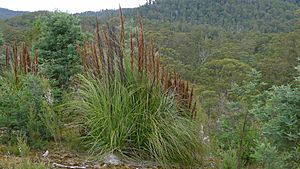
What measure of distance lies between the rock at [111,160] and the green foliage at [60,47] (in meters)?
1.91

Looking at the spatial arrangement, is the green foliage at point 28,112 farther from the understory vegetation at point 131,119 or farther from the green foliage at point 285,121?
the green foliage at point 285,121

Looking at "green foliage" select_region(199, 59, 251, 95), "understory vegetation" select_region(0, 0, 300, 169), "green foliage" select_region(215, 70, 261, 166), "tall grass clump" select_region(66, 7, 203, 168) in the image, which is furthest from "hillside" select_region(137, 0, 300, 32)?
"tall grass clump" select_region(66, 7, 203, 168)

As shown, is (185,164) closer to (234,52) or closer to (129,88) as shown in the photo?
(129,88)

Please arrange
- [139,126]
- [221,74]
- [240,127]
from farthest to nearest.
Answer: [221,74]
[240,127]
[139,126]

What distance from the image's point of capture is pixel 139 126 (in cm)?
375

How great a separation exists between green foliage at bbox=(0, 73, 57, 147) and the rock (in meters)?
0.68

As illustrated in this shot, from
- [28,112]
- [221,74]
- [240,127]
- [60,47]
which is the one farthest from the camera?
[221,74]

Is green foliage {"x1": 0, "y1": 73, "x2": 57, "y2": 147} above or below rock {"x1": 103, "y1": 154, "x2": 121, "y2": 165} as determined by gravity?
above

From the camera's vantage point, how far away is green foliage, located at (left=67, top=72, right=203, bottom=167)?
3643 mm

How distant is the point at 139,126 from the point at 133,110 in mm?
171

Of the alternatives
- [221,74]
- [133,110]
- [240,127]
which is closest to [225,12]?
[221,74]

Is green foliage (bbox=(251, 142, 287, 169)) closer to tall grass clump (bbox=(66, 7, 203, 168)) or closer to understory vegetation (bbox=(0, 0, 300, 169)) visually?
understory vegetation (bbox=(0, 0, 300, 169))

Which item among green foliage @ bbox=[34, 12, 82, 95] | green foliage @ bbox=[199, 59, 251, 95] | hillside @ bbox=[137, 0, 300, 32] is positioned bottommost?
green foliage @ bbox=[199, 59, 251, 95]

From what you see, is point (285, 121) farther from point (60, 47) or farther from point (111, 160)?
point (60, 47)
